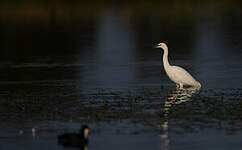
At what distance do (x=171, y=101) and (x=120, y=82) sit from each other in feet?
13.3

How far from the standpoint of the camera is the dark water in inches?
595

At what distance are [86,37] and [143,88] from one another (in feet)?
58.5

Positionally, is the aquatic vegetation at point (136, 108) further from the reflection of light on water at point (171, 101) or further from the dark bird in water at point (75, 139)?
the dark bird in water at point (75, 139)

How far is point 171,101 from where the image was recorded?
18609 mm

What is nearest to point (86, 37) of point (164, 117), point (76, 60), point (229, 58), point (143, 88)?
point (76, 60)

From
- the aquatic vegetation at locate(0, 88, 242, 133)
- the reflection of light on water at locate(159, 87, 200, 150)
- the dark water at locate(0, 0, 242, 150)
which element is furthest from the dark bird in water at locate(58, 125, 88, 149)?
the aquatic vegetation at locate(0, 88, 242, 133)

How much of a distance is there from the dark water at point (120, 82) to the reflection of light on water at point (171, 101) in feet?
0.07

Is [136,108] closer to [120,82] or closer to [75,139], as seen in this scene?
[75,139]

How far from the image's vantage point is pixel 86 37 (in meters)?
38.6

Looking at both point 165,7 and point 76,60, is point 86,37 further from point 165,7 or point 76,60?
point 165,7

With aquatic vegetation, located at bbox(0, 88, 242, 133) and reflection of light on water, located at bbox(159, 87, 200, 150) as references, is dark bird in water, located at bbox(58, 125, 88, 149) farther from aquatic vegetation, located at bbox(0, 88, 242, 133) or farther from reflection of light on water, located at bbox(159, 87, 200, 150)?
aquatic vegetation, located at bbox(0, 88, 242, 133)

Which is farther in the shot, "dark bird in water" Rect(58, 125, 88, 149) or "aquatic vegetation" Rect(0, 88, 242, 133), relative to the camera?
"aquatic vegetation" Rect(0, 88, 242, 133)

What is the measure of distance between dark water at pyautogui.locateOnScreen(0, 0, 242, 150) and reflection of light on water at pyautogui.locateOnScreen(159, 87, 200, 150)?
2 centimetres

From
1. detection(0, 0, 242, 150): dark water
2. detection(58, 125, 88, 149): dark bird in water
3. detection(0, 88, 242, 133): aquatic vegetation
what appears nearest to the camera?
detection(58, 125, 88, 149): dark bird in water
